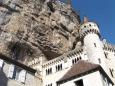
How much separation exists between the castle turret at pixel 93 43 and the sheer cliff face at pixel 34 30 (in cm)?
756

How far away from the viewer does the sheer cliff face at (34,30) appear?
41.1 meters

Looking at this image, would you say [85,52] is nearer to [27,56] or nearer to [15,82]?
[27,56]

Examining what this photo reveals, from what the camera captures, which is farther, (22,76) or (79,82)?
(22,76)

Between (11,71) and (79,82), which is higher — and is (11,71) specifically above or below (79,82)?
above

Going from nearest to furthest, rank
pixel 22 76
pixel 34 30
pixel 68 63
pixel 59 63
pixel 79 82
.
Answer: pixel 79 82 < pixel 22 76 < pixel 68 63 < pixel 59 63 < pixel 34 30

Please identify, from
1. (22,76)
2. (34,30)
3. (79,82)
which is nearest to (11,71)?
(22,76)

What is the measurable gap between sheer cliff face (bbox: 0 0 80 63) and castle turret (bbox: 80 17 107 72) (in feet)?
24.8

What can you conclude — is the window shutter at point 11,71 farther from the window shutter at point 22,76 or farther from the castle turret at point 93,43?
the castle turret at point 93,43

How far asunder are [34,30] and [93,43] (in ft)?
45.4

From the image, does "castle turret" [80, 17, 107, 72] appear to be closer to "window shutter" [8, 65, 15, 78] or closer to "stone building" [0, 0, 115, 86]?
"stone building" [0, 0, 115, 86]

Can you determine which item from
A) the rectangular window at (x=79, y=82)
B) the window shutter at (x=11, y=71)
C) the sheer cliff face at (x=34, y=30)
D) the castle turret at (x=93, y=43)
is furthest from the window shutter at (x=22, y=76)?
the castle turret at (x=93, y=43)

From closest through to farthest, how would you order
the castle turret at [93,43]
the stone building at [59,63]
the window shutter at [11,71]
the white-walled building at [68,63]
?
the window shutter at [11,71] < the stone building at [59,63] < the white-walled building at [68,63] < the castle turret at [93,43]

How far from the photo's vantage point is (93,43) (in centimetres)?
3850

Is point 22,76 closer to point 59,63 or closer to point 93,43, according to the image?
point 59,63
